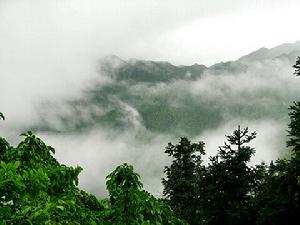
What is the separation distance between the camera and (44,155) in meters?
8.70

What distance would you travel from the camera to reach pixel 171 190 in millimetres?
41594

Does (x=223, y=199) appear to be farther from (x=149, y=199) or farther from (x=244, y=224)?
(x=149, y=199)

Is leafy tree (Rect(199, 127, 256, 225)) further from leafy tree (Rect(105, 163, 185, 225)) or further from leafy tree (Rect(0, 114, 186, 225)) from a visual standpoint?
leafy tree (Rect(105, 163, 185, 225))

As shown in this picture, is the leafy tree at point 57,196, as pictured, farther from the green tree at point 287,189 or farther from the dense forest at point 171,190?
the green tree at point 287,189

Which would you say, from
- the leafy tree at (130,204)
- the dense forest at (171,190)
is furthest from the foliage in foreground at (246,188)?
the leafy tree at (130,204)

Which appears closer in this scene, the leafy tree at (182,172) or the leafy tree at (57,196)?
the leafy tree at (57,196)

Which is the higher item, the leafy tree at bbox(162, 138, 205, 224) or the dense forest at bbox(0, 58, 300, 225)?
the leafy tree at bbox(162, 138, 205, 224)

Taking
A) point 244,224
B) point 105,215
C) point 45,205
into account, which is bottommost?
point 45,205

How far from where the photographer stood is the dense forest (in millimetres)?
5332

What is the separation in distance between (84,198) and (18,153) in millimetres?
1604

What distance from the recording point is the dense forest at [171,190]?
210 inches

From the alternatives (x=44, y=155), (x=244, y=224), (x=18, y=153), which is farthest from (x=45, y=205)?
(x=244, y=224)

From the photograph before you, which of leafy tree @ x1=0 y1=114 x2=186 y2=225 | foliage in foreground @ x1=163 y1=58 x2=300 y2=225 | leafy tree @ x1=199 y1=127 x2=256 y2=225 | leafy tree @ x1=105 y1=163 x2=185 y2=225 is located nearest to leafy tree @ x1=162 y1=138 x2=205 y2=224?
foliage in foreground @ x1=163 y1=58 x2=300 y2=225

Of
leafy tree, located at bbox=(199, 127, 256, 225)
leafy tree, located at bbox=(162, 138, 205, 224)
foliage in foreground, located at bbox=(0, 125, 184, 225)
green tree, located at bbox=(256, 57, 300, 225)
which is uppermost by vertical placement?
leafy tree, located at bbox=(162, 138, 205, 224)
